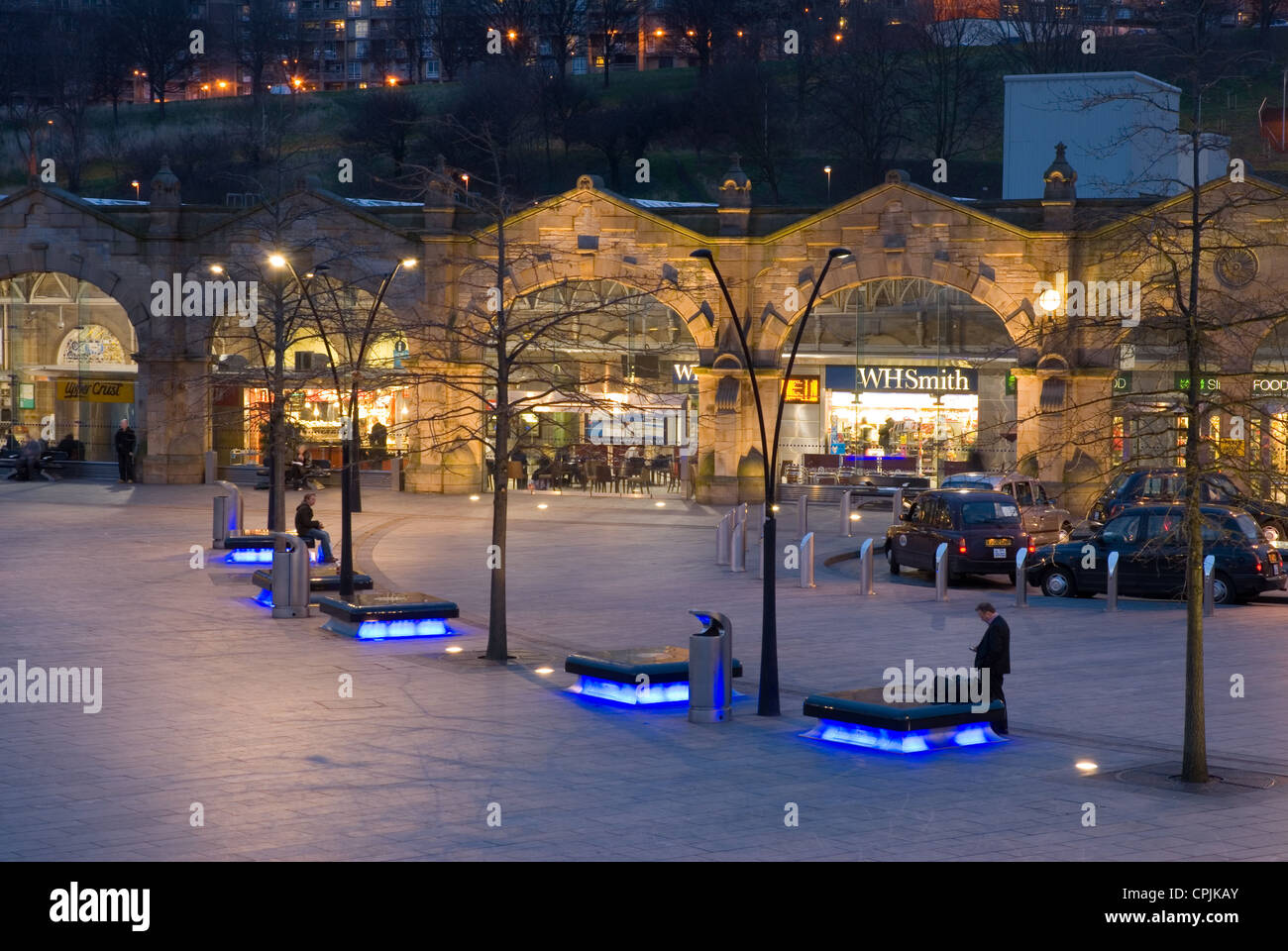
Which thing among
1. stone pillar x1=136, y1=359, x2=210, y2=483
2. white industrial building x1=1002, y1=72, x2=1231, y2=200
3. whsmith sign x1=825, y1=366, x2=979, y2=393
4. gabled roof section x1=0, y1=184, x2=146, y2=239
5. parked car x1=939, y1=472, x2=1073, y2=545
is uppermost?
white industrial building x1=1002, y1=72, x2=1231, y2=200

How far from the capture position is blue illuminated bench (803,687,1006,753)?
51.2 feet

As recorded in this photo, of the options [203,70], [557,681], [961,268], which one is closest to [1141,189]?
[961,268]

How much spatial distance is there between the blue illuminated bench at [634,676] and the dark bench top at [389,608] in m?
4.38

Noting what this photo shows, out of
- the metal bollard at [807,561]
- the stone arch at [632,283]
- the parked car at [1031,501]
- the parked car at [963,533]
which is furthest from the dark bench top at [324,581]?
the stone arch at [632,283]

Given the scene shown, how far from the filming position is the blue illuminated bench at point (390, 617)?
22.2 m

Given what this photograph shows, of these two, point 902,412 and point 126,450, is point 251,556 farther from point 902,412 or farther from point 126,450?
point 902,412

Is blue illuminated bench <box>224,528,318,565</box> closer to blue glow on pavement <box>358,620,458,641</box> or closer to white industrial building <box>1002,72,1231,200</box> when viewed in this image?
blue glow on pavement <box>358,620,458,641</box>

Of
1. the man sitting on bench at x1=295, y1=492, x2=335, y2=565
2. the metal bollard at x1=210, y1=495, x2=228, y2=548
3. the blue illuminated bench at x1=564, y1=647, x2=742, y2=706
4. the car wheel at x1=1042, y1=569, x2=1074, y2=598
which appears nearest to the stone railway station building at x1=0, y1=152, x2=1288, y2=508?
the metal bollard at x1=210, y1=495, x2=228, y2=548

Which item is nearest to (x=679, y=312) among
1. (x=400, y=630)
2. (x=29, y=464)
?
(x=29, y=464)

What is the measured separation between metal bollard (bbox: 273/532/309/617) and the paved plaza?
0.39 meters

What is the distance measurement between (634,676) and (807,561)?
10344 millimetres

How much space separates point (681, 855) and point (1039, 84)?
3904 cm

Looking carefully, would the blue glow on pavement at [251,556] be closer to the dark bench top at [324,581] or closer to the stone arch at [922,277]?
the dark bench top at [324,581]

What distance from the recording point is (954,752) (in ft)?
51.5
